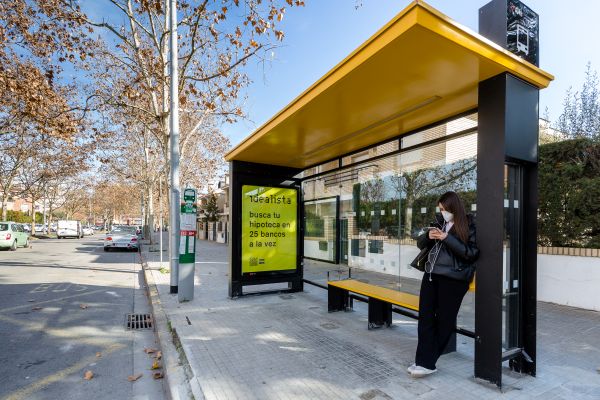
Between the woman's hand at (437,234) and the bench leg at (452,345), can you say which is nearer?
the woman's hand at (437,234)

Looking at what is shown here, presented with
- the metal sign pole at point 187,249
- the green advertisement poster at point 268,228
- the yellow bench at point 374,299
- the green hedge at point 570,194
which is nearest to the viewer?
the yellow bench at point 374,299

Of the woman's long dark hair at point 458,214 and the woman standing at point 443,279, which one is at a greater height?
the woman's long dark hair at point 458,214

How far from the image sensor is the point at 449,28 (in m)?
2.54

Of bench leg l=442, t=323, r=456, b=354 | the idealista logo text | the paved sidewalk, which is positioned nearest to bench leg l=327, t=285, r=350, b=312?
the paved sidewalk

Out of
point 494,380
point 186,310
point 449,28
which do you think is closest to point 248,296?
point 186,310

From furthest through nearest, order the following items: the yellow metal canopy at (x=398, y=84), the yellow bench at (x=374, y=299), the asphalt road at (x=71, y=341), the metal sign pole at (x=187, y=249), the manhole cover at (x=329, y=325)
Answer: the metal sign pole at (x=187, y=249) < the manhole cover at (x=329, y=325) < the yellow bench at (x=374, y=299) < the asphalt road at (x=71, y=341) < the yellow metal canopy at (x=398, y=84)

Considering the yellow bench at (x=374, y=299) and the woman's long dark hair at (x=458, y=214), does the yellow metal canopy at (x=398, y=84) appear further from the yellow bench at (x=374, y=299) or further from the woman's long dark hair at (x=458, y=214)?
the yellow bench at (x=374, y=299)

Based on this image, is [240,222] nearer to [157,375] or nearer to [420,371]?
[157,375]

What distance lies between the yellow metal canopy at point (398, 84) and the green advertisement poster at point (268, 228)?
162cm

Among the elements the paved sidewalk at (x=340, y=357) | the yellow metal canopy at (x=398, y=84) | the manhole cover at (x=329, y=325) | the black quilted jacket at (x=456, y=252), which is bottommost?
the manhole cover at (x=329, y=325)

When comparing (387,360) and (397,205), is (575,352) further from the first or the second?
(397,205)

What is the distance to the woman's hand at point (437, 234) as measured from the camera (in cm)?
320

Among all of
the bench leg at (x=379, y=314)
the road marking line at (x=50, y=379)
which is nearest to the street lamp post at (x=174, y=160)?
the road marking line at (x=50, y=379)

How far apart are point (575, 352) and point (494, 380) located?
70.5 inches
